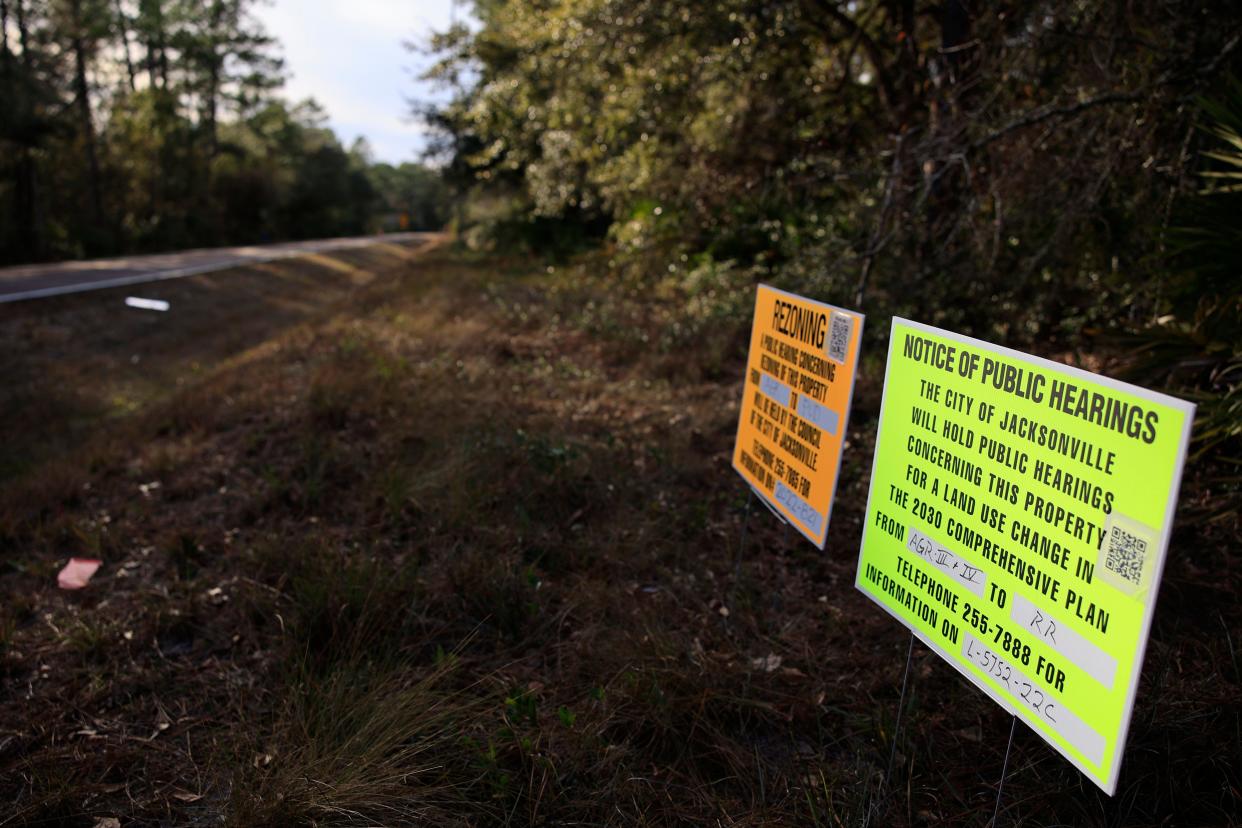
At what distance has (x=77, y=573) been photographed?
474 cm

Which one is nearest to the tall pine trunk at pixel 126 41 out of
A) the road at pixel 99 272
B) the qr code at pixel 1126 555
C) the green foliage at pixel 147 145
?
the green foliage at pixel 147 145

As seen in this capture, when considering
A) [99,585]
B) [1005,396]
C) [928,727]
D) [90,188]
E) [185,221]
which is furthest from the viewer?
[185,221]

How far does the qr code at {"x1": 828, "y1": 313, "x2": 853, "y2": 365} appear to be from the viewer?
10.3 feet

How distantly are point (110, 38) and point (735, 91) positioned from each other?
113ft

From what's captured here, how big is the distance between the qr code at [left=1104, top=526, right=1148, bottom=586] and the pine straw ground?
1.09m

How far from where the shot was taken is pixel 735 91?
916 centimetres

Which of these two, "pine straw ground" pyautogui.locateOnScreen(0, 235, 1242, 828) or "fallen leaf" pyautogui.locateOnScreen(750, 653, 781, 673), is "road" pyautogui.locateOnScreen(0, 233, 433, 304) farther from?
"fallen leaf" pyautogui.locateOnScreen(750, 653, 781, 673)

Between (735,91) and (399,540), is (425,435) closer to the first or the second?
(399,540)

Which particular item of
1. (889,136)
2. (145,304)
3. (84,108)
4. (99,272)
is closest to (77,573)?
(889,136)

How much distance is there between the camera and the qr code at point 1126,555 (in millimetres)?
1837

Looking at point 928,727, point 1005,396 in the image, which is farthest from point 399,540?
point 1005,396

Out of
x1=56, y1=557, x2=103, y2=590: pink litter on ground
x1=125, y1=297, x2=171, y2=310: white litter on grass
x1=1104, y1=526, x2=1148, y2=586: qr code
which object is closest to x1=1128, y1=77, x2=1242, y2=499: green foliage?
x1=1104, y1=526, x2=1148, y2=586: qr code

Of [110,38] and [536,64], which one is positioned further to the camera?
[110,38]

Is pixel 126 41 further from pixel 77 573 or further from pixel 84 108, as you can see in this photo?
pixel 77 573
